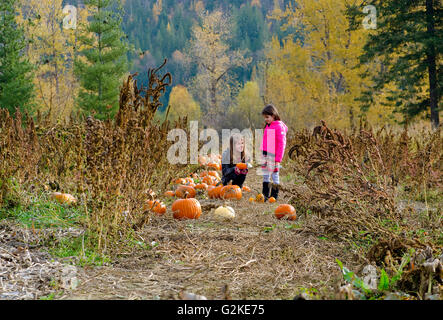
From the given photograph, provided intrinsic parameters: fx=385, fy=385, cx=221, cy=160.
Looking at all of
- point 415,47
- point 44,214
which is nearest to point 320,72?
point 415,47

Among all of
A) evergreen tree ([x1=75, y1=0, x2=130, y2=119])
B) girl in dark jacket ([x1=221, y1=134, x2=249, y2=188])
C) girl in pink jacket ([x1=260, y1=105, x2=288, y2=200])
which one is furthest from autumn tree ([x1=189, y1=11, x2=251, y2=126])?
girl in pink jacket ([x1=260, y1=105, x2=288, y2=200])

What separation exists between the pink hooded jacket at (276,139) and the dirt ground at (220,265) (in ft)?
7.39

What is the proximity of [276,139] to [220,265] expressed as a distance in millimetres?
3622

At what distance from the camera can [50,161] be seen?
504cm

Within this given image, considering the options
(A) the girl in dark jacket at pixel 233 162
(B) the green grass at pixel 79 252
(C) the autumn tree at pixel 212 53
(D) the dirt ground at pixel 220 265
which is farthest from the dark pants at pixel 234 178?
(C) the autumn tree at pixel 212 53

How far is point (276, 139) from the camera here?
19.9 feet

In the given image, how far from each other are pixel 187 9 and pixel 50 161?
4768 inches

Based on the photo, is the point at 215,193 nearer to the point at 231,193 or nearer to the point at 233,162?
the point at 231,193

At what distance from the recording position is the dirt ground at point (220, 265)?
88.4 inches

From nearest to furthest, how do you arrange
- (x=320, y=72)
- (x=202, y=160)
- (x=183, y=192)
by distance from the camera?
(x=183, y=192) < (x=202, y=160) < (x=320, y=72)

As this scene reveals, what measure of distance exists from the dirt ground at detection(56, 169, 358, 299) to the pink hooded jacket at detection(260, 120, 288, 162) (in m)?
2.25
